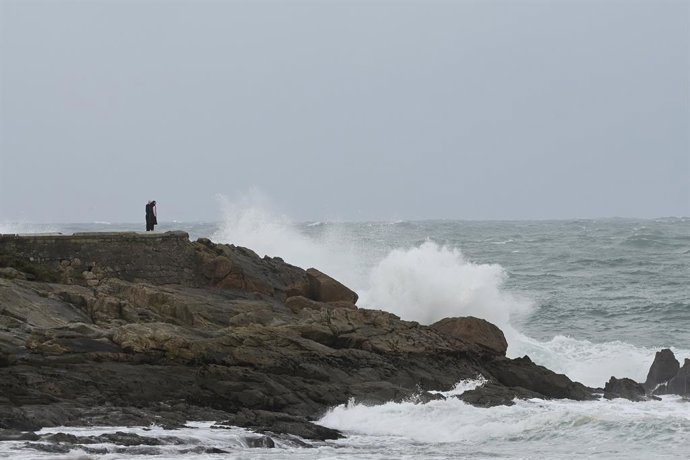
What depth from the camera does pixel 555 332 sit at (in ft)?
93.9

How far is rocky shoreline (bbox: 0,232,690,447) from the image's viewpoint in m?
15.0

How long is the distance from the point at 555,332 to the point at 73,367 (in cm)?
1610

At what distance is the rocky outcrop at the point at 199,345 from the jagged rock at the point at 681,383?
209 centimetres

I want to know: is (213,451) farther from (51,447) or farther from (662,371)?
(662,371)

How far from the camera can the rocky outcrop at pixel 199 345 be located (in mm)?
15078

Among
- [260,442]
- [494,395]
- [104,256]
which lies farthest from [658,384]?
[104,256]

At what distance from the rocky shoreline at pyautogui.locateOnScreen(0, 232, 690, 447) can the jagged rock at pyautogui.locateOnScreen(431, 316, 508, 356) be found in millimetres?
25

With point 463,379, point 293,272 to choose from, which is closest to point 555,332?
point 293,272

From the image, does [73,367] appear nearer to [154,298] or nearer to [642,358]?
[154,298]

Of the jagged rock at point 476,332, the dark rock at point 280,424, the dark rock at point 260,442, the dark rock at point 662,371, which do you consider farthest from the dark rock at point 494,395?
the dark rock at point 260,442

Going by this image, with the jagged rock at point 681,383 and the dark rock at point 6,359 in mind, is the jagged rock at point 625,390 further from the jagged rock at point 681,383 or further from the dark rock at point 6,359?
the dark rock at point 6,359

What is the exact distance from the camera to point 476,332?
19.7 metres

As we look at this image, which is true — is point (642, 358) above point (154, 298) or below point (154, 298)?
below

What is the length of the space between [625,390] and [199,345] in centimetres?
765
